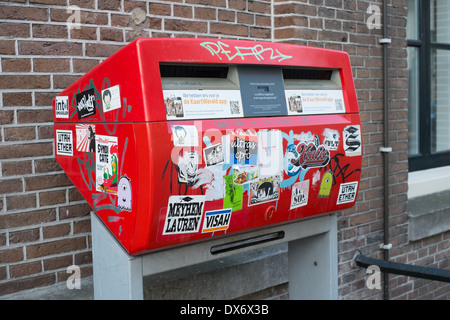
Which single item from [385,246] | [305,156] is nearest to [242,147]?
[305,156]

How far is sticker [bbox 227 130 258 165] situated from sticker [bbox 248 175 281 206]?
88 millimetres

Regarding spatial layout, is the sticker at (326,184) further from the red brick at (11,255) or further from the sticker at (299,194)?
the red brick at (11,255)

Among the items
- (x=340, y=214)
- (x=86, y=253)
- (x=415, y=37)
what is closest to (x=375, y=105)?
(x=340, y=214)

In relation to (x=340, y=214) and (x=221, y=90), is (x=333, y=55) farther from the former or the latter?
(x=340, y=214)

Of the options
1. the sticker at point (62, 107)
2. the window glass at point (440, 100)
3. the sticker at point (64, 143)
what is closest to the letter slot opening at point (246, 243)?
the sticker at point (64, 143)

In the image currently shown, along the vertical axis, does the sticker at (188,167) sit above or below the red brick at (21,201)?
above

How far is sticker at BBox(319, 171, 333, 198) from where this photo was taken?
2.35m

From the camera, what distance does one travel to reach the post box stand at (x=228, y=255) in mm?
2029

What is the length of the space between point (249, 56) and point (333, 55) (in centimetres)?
50

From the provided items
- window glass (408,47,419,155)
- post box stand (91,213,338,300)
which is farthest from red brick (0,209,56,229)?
window glass (408,47,419,155)

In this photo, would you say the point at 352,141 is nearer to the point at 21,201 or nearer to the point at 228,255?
the point at 228,255

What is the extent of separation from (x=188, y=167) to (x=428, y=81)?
415 centimetres

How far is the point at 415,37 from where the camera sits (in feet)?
17.2

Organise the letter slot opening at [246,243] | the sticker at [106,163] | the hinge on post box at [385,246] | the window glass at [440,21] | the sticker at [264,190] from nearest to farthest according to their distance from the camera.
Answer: the sticker at [106,163] < the sticker at [264,190] < the letter slot opening at [246,243] < the hinge on post box at [385,246] < the window glass at [440,21]
